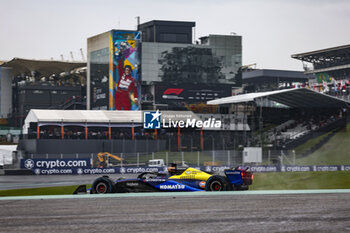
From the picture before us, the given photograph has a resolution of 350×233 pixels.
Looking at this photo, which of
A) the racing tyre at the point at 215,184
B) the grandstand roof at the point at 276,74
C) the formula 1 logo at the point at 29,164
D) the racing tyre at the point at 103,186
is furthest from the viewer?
the grandstand roof at the point at 276,74

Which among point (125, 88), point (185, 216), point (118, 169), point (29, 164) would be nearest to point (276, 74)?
point (125, 88)

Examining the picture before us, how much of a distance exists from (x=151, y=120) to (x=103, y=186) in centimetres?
5174

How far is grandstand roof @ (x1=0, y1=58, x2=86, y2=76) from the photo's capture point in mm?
109250

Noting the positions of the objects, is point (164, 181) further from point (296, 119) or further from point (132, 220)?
point (296, 119)

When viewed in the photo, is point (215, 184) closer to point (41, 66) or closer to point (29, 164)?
point (29, 164)

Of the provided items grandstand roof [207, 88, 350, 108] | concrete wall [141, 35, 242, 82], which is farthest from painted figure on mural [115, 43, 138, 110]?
grandstand roof [207, 88, 350, 108]

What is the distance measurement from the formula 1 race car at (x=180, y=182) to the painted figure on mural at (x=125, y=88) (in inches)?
2919

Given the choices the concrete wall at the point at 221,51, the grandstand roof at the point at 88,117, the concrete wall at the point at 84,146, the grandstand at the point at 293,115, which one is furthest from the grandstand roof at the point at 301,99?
the concrete wall at the point at 221,51

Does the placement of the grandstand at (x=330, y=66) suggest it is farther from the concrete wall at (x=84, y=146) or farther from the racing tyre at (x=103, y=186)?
the racing tyre at (x=103, y=186)

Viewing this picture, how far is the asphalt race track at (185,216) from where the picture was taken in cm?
1032

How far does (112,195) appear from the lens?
18766mm

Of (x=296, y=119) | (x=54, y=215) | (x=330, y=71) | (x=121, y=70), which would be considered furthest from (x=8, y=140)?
(x=54, y=215)

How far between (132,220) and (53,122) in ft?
184

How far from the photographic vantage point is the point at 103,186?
782 inches
